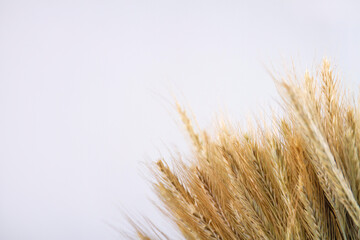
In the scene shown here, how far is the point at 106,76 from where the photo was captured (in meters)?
1.43

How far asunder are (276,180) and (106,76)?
45.8 inches

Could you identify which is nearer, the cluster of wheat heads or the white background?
the cluster of wheat heads

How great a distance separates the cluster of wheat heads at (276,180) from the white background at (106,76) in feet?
3.30

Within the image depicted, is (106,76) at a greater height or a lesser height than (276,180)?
greater

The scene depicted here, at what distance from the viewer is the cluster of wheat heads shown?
0.31 metres

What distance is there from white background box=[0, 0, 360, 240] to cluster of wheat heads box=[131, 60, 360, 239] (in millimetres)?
1007

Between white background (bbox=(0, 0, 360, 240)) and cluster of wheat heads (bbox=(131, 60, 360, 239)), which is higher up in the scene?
white background (bbox=(0, 0, 360, 240))

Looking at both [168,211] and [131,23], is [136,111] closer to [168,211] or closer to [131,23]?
[131,23]

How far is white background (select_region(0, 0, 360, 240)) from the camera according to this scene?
1.37m

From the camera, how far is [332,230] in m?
0.34

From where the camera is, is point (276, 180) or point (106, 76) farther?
point (106, 76)

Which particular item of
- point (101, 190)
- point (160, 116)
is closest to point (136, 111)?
point (160, 116)

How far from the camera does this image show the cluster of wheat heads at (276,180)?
0.31 m

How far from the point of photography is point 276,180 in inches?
13.0
